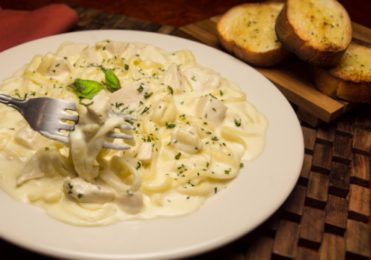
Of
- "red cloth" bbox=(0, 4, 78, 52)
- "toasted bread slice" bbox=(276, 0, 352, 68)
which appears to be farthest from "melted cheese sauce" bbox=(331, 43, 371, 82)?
"red cloth" bbox=(0, 4, 78, 52)

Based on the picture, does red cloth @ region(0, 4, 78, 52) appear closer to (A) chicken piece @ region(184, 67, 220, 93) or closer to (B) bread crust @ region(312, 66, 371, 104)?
(A) chicken piece @ region(184, 67, 220, 93)

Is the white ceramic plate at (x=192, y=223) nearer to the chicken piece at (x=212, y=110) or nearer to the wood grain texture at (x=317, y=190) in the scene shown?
the wood grain texture at (x=317, y=190)

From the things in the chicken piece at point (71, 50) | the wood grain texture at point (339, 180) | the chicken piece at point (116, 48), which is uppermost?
the chicken piece at point (71, 50)

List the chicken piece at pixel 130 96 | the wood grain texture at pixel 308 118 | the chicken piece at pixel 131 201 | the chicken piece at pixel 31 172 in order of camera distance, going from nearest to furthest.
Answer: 1. the chicken piece at pixel 131 201
2. the chicken piece at pixel 31 172
3. the chicken piece at pixel 130 96
4. the wood grain texture at pixel 308 118

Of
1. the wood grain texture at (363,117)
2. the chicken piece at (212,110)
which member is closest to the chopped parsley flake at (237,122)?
the chicken piece at (212,110)

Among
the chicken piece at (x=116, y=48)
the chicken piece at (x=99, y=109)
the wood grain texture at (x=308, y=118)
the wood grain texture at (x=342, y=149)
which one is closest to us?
the chicken piece at (x=99, y=109)

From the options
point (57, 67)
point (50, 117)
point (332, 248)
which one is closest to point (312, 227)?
point (332, 248)

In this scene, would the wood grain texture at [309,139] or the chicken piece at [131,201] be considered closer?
the chicken piece at [131,201]
